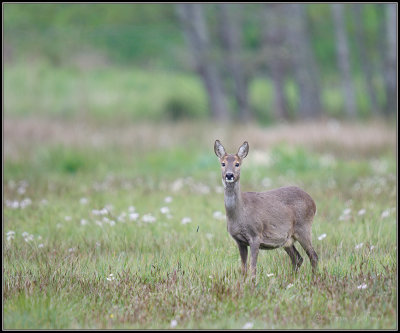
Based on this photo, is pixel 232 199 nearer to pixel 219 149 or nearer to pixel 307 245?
pixel 219 149

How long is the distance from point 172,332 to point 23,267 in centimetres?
226

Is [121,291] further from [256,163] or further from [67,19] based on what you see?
[67,19]

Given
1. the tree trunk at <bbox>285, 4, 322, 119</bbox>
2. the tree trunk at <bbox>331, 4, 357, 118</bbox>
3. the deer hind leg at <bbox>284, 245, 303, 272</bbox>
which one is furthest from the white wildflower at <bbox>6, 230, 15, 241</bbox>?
the tree trunk at <bbox>331, 4, 357, 118</bbox>

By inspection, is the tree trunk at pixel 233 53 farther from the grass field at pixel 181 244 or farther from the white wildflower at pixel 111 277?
the white wildflower at pixel 111 277

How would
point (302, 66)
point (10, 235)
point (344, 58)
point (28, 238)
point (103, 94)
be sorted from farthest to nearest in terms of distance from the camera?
point (103, 94) < point (344, 58) < point (302, 66) < point (10, 235) < point (28, 238)

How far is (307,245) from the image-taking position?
6836mm

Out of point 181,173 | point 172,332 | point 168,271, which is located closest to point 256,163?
point 181,173

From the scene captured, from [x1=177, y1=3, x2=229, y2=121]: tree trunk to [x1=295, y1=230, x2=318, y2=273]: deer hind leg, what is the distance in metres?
18.2

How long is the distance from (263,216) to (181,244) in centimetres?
153

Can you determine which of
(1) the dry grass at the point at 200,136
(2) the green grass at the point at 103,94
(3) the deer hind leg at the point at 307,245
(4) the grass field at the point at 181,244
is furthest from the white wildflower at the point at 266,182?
(2) the green grass at the point at 103,94

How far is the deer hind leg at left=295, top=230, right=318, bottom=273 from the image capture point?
22.3 ft

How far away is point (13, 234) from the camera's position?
27.5ft

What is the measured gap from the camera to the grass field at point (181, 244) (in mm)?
5402

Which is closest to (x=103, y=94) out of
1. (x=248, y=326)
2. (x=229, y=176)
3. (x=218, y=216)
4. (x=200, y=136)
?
(x=200, y=136)
